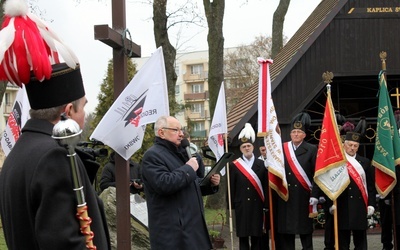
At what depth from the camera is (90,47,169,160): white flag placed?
6.68 m

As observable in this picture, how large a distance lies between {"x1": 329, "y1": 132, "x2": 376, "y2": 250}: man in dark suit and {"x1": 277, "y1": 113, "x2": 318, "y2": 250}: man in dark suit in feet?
1.45

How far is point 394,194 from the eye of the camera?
1090 centimetres

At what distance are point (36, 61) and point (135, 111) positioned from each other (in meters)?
3.58

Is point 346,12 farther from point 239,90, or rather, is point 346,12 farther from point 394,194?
point 239,90

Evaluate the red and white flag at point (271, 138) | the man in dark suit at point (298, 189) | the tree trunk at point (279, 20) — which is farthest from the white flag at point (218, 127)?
the tree trunk at point (279, 20)

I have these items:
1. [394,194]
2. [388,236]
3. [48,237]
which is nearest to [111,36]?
[48,237]

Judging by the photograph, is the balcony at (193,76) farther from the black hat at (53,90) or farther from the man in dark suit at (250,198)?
the black hat at (53,90)

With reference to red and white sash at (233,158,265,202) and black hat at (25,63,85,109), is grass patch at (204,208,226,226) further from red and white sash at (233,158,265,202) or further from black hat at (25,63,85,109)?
black hat at (25,63,85,109)

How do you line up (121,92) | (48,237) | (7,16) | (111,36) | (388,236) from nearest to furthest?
(48,237) < (7,16) < (111,36) < (121,92) < (388,236)

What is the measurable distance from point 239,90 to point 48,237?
47.6 meters

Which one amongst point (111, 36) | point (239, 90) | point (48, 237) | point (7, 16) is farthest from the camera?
point (239, 90)

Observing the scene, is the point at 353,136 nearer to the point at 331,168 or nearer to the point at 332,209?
the point at 331,168

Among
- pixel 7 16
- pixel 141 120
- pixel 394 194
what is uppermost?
pixel 7 16

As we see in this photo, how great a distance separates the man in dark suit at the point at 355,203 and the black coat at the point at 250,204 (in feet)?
3.95
